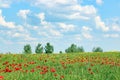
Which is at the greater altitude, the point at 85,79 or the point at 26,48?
the point at 26,48

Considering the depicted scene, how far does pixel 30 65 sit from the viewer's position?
2148 cm

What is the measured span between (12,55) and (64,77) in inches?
549

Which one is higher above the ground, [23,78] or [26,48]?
[26,48]

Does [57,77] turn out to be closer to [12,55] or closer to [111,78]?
[111,78]

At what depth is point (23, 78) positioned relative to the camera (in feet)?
45.0

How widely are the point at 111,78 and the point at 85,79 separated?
4.37 feet

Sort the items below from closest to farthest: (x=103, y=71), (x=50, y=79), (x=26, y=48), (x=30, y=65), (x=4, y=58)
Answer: (x=50, y=79) → (x=103, y=71) → (x=30, y=65) → (x=4, y=58) → (x=26, y=48)

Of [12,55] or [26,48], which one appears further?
[26,48]

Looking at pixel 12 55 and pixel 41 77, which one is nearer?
pixel 41 77

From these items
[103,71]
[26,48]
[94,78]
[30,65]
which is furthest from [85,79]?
[26,48]

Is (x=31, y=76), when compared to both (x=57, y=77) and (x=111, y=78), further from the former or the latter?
(x=111, y=78)

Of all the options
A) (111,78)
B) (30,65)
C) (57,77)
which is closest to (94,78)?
(111,78)

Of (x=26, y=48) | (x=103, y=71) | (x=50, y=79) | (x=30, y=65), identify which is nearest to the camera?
(x=50, y=79)

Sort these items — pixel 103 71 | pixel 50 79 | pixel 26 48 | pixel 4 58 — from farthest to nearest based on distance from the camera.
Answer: pixel 26 48
pixel 4 58
pixel 103 71
pixel 50 79
